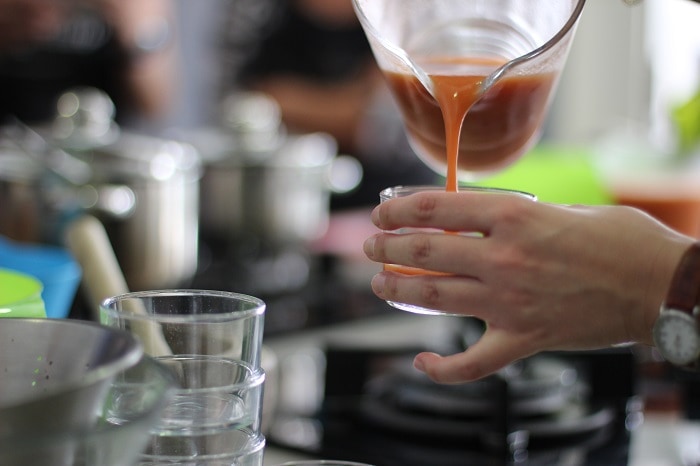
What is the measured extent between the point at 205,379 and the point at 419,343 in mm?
884

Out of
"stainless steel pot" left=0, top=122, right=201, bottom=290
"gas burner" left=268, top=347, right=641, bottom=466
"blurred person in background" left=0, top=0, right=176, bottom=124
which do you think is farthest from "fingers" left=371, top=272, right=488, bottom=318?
"blurred person in background" left=0, top=0, right=176, bottom=124

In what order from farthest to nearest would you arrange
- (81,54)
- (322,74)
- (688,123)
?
(322,74)
(81,54)
(688,123)

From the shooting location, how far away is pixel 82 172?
4.77 ft

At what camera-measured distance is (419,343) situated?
1.52 m

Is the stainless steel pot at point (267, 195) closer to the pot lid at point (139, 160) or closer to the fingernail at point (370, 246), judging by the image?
the pot lid at point (139, 160)

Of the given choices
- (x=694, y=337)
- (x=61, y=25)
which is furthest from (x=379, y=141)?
(x=694, y=337)

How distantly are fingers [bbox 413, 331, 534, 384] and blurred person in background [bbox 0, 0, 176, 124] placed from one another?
6.89ft

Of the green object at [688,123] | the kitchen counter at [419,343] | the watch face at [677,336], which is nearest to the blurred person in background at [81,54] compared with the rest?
the kitchen counter at [419,343]

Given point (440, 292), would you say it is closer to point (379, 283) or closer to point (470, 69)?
point (379, 283)

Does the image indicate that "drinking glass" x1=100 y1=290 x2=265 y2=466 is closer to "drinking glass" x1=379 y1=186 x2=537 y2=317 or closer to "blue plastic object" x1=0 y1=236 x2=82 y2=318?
"drinking glass" x1=379 y1=186 x2=537 y2=317

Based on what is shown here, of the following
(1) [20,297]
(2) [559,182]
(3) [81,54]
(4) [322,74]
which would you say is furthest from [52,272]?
(4) [322,74]

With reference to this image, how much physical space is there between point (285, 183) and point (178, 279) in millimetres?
395

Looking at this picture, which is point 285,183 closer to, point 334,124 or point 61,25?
point 61,25

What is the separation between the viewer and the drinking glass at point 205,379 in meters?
0.63
